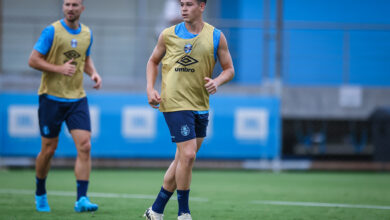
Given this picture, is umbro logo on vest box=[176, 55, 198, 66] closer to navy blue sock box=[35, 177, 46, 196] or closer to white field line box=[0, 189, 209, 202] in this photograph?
navy blue sock box=[35, 177, 46, 196]

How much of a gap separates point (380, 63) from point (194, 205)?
971 cm

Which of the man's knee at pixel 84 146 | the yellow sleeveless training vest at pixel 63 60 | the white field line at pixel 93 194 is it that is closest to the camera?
the man's knee at pixel 84 146

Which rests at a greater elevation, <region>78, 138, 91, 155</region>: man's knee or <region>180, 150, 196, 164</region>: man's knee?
<region>180, 150, 196, 164</region>: man's knee

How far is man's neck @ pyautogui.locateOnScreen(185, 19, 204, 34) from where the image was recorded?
16.4ft

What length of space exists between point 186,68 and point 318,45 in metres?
10.7

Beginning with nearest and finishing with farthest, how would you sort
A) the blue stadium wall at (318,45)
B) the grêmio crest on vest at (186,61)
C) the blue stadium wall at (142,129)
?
1. the grêmio crest on vest at (186,61)
2. the blue stadium wall at (142,129)
3. the blue stadium wall at (318,45)

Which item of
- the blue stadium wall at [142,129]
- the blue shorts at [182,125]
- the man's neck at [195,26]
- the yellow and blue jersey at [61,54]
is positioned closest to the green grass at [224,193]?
the blue stadium wall at [142,129]

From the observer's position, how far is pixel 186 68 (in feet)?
16.2

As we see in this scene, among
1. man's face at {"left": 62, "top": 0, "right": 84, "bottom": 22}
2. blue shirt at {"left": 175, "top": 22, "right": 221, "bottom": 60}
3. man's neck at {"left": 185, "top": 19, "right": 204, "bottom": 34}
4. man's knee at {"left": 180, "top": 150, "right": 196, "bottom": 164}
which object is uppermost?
man's face at {"left": 62, "top": 0, "right": 84, "bottom": 22}

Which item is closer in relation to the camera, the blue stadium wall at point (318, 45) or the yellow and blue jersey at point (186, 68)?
the yellow and blue jersey at point (186, 68)

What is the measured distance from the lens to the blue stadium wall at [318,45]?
1469cm

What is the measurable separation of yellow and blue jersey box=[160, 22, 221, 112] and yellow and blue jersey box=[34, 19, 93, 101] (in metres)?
1.45

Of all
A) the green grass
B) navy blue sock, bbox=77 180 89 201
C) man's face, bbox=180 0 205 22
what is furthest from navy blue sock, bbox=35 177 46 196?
man's face, bbox=180 0 205 22

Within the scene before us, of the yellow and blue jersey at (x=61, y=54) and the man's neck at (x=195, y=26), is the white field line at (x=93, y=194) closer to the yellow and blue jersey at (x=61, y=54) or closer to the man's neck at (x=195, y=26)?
the yellow and blue jersey at (x=61, y=54)
